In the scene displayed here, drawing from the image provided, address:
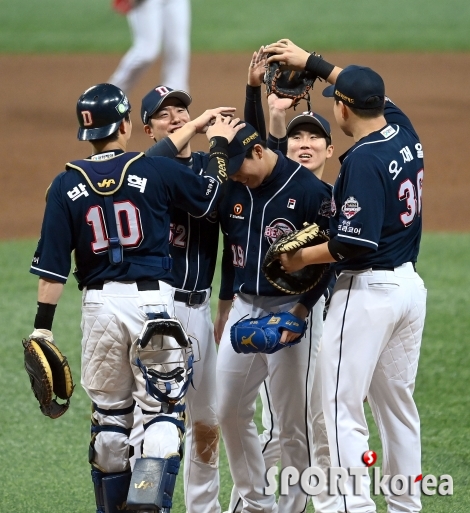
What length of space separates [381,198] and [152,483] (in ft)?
4.82

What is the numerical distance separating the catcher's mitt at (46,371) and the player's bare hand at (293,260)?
1.02m

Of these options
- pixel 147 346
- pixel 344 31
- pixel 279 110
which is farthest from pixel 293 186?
pixel 344 31

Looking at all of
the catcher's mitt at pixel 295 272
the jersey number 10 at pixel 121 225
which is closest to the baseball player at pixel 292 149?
the catcher's mitt at pixel 295 272

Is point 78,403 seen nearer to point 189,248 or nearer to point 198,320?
point 198,320

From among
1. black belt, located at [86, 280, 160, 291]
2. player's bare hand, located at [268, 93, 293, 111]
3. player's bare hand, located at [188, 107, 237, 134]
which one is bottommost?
black belt, located at [86, 280, 160, 291]

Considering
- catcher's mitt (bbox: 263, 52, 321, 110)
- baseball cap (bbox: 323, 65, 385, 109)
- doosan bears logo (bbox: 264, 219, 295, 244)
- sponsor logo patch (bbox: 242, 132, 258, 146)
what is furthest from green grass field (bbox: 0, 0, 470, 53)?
baseball cap (bbox: 323, 65, 385, 109)

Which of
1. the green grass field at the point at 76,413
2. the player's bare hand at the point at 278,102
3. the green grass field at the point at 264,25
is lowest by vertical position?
the green grass field at the point at 76,413

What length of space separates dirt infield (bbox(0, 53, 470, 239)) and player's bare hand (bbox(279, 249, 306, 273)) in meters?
6.61

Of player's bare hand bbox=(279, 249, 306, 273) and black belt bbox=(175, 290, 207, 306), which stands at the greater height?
player's bare hand bbox=(279, 249, 306, 273)

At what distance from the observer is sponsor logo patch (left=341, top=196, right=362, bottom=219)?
3.77 m

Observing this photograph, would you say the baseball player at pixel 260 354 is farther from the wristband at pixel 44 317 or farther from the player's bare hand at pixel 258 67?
the wristband at pixel 44 317

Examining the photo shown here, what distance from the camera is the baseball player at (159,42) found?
1059cm

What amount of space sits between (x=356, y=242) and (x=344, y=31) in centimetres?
1649

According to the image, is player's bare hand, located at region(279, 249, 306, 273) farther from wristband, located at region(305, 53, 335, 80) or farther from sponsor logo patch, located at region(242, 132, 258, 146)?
→ wristband, located at region(305, 53, 335, 80)
